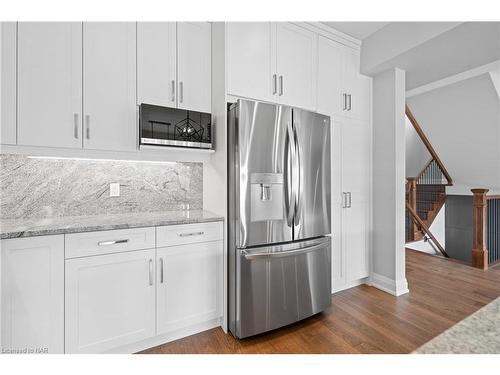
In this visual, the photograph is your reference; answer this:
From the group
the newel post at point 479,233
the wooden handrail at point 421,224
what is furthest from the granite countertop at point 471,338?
the wooden handrail at point 421,224

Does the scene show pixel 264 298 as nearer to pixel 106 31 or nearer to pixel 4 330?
pixel 4 330

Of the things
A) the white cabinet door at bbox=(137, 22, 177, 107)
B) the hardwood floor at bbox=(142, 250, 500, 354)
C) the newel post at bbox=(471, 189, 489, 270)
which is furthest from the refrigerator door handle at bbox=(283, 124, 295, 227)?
the newel post at bbox=(471, 189, 489, 270)

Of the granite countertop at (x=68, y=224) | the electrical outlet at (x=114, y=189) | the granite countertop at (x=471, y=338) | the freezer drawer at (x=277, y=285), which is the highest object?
the electrical outlet at (x=114, y=189)

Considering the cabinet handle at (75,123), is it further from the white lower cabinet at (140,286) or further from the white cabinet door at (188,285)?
the white cabinet door at (188,285)

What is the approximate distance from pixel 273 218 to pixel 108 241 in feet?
3.91

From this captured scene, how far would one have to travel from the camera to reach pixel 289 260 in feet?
6.79

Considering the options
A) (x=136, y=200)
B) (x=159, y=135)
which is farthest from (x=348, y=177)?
(x=136, y=200)

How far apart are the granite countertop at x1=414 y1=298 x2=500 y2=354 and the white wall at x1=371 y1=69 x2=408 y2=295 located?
2444 mm

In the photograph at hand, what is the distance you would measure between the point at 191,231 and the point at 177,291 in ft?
1.50

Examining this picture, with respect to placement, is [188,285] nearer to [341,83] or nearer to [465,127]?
[341,83]

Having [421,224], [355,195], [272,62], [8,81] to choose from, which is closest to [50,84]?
[8,81]

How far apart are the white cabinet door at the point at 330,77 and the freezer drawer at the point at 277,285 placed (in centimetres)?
146

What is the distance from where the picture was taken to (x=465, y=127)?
186 inches

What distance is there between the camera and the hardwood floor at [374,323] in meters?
1.89
